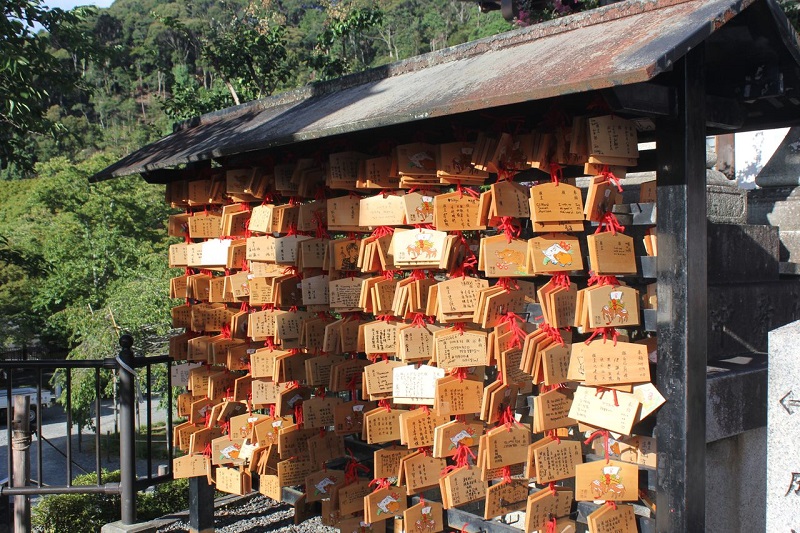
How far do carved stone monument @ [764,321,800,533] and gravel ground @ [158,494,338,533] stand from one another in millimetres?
4134

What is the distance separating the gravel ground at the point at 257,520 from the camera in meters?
6.50

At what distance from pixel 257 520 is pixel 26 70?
464cm

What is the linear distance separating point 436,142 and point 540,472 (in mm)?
1954

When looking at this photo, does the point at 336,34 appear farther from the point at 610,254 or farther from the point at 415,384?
the point at 610,254

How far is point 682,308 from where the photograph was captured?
10.6 ft

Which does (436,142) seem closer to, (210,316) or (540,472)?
(540,472)

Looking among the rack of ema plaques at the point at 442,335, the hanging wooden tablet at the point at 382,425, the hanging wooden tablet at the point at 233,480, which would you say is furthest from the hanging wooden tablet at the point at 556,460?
the hanging wooden tablet at the point at 233,480

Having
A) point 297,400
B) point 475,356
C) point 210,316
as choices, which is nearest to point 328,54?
point 210,316

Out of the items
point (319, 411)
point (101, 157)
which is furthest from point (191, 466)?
point (101, 157)

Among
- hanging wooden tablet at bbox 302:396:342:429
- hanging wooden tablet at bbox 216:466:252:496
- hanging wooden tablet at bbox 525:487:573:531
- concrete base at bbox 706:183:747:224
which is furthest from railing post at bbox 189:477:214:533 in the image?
concrete base at bbox 706:183:747:224

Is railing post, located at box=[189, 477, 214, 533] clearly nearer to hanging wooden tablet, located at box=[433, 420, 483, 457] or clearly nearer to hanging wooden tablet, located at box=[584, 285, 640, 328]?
hanging wooden tablet, located at box=[433, 420, 483, 457]

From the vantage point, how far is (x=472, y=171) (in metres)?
3.97

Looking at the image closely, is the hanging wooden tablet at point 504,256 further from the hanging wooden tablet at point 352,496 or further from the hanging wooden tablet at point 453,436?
the hanging wooden tablet at point 352,496

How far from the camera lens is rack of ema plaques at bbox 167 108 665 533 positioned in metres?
3.46
